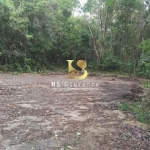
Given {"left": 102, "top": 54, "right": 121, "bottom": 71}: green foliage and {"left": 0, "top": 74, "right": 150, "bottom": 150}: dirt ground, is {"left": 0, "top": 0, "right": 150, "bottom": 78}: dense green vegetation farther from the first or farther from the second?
{"left": 0, "top": 74, "right": 150, "bottom": 150}: dirt ground

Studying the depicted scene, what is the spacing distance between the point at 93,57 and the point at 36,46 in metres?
3.98

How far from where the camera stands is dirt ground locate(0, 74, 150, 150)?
312 cm

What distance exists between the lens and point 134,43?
12.4m

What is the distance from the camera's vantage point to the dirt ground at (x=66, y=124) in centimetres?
312

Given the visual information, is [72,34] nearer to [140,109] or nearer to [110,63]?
[110,63]

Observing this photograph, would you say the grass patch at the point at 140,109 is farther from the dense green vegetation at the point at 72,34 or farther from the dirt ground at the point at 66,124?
the dense green vegetation at the point at 72,34

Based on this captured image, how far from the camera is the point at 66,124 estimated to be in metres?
3.90

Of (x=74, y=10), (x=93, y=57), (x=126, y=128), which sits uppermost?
(x=74, y=10)

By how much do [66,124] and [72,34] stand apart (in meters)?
9.83

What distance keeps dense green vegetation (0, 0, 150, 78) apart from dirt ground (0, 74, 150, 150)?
523 centimetres

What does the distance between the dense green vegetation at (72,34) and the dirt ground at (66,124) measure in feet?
17.2

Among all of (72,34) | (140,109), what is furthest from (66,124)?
(72,34)

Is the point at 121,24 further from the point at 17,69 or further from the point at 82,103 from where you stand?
the point at 82,103

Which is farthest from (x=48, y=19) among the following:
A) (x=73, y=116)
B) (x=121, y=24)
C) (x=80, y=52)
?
(x=73, y=116)
